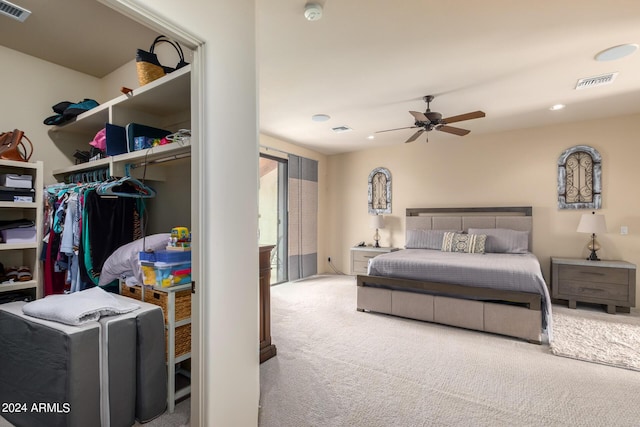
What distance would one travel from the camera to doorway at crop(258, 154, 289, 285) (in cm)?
559

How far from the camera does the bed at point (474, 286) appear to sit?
3.00 m

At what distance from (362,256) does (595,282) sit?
325 cm

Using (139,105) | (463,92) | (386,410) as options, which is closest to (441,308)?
(386,410)

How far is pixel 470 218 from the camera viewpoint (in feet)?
16.8

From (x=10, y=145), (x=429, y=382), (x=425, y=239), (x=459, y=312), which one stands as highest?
(x=10, y=145)

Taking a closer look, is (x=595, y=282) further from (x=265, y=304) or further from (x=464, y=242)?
(x=265, y=304)

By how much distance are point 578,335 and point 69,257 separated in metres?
4.60

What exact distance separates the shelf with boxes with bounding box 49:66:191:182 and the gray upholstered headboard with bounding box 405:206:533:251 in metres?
4.31

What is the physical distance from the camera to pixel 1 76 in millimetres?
2463

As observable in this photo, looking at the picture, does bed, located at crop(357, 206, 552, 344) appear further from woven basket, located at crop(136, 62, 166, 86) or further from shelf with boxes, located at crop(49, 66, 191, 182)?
woven basket, located at crop(136, 62, 166, 86)

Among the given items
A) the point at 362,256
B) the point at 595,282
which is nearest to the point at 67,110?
the point at 362,256

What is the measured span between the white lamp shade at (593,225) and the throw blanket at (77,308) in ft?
16.5

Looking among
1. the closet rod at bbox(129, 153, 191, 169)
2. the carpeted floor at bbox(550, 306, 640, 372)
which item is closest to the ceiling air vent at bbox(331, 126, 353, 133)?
the closet rod at bbox(129, 153, 191, 169)

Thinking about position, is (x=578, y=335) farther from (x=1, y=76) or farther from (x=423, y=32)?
(x=1, y=76)
